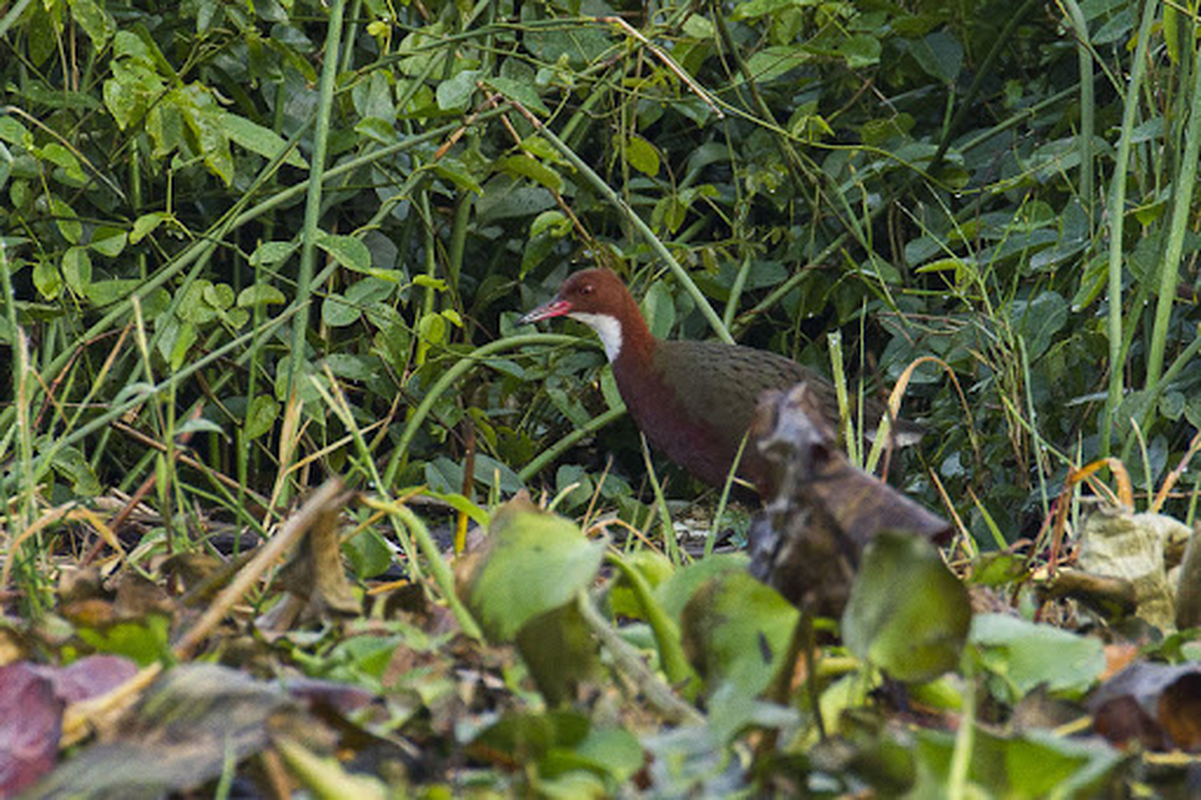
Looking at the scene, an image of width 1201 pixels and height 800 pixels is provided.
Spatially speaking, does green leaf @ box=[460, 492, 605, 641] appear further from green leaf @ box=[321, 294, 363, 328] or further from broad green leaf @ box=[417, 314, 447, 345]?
broad green leaf @ box=[417, 314, 447, 345]

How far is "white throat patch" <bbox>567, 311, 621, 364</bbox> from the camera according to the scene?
3.54 metres

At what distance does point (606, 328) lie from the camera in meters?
3.56

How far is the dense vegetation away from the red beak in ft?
0.14

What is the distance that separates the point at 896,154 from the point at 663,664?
2411mm

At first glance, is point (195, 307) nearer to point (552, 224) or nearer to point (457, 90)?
point (457, 90)

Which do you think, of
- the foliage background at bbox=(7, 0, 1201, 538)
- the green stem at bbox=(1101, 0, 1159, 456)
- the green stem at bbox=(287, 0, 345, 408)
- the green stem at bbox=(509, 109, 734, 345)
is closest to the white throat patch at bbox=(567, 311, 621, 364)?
the foliage background at bbox=(7, 0, 1201, 538)

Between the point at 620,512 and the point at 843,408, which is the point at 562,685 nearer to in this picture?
the point at 843,408

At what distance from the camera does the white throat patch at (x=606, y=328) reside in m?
3.54

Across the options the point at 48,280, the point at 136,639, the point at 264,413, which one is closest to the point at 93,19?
the point at 48,280

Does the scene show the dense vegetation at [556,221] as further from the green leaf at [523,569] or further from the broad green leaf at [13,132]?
the green leaf at [523,569]

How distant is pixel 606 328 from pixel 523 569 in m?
2.47

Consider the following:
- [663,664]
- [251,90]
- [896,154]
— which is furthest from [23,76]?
[663,664]

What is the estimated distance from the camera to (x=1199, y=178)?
8.30 ft

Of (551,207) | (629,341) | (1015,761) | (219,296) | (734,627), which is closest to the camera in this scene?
(1015,761)
